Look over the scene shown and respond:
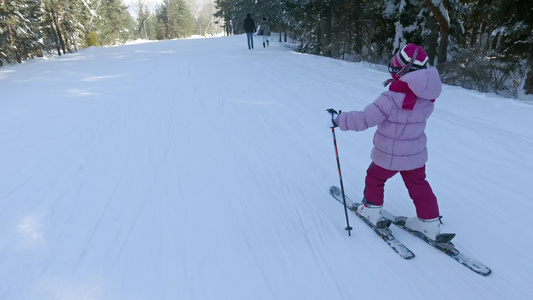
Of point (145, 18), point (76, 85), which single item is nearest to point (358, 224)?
point (76, 85)

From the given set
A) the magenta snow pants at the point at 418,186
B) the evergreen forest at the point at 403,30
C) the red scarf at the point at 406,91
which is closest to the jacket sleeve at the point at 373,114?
the red scarf at the point at 406,91

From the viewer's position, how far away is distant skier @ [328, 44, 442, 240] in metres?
2.39

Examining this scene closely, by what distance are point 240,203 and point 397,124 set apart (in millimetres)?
1949

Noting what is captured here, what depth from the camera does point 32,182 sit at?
4.30 m

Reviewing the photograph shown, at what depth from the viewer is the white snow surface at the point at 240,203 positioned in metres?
2.56

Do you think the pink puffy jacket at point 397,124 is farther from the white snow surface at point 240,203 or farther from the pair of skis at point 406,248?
the white snow surface at point 240,203

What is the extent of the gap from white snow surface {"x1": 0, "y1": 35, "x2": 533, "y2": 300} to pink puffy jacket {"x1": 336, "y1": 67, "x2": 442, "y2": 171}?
2.75 ft

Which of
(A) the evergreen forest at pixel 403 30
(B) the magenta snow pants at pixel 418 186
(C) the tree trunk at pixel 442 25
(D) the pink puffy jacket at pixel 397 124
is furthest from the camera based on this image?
(C) the tree trunk at pixel 442 25

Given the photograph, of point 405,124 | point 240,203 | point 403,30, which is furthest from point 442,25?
point 240,203

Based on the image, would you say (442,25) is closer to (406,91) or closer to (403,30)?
(403,30)

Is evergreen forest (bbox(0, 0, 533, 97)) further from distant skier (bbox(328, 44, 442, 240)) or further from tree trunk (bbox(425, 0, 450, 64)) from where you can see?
distant skier (bbox(328, 44, 442, 240))

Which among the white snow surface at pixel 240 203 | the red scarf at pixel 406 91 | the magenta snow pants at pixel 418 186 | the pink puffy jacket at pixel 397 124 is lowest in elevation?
the white snow surface at pixel 240 203

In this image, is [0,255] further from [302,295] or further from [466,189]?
[466,189]

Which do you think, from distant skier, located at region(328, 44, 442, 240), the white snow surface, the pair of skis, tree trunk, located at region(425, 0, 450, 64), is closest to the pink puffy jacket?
distant skier, located at region(328, 44, 442, 240)
